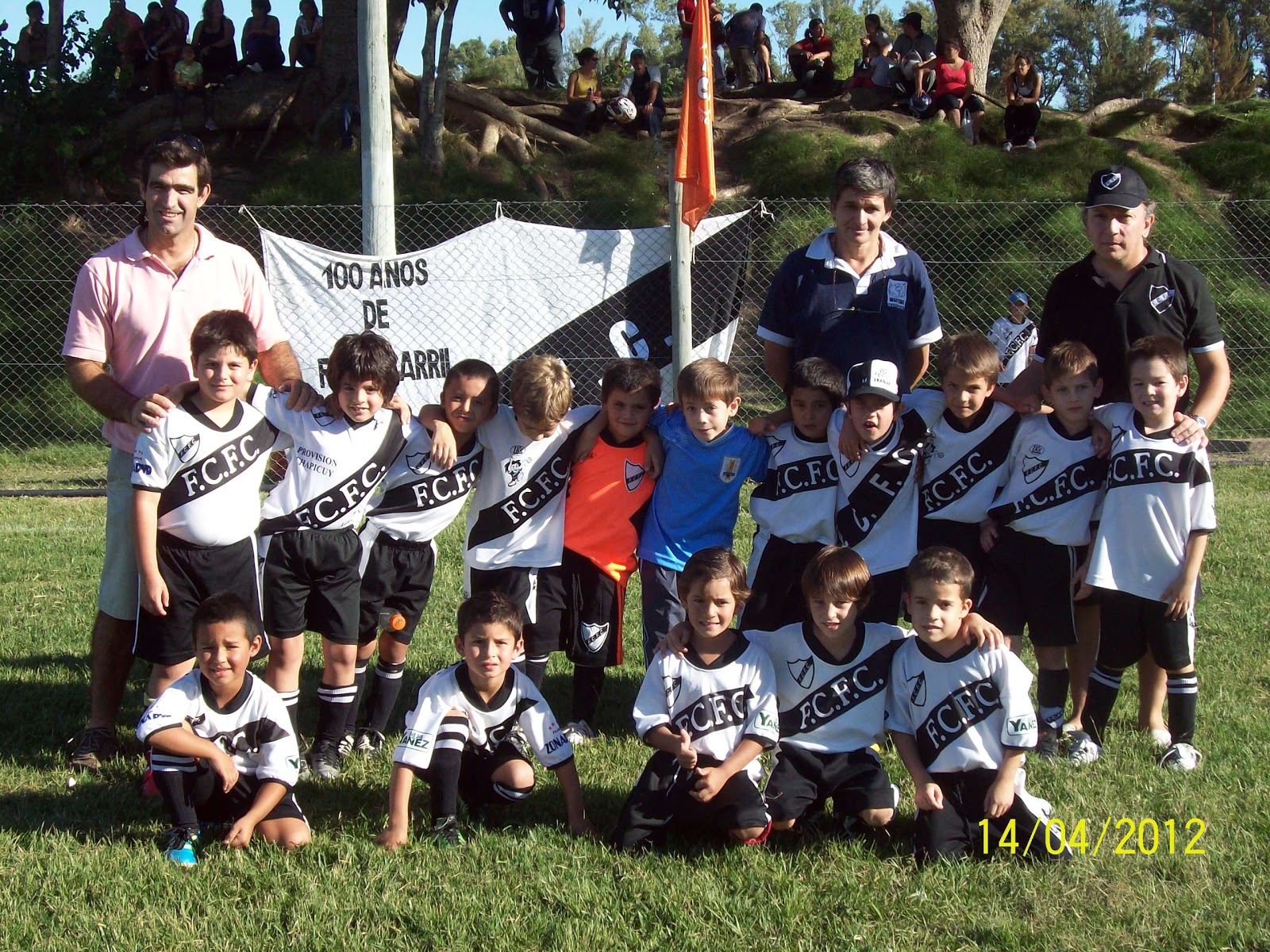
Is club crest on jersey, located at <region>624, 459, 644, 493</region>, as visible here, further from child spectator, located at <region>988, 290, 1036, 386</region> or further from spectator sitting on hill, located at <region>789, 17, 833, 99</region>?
spectator sitting on hill, located at <region>789, 17, 833, 99</region>

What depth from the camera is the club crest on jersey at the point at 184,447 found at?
4160 mm

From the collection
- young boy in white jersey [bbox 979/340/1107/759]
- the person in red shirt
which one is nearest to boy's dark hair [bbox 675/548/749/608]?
young boy in white jersey [bbox 979/340/1107/759]

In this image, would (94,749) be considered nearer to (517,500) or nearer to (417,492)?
(417,492)

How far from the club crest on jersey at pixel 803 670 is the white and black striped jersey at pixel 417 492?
57.6 inches

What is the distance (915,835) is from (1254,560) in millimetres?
4617

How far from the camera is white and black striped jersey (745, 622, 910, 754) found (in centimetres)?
397

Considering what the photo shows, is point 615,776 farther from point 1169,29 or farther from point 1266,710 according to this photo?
point 1169,29

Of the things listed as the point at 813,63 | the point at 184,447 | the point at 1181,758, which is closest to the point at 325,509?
the point at 184,447

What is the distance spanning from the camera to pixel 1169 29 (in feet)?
185

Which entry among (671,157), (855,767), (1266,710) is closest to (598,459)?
(855,767)

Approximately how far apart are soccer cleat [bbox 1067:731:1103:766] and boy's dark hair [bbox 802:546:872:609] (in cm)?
119

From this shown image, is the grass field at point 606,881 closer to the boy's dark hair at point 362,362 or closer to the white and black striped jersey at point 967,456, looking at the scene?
the white and black striped jersey at point 967,456

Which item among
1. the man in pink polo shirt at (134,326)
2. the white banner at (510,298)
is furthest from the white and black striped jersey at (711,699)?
the white banner at (510,298)

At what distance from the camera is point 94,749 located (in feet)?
15.0
